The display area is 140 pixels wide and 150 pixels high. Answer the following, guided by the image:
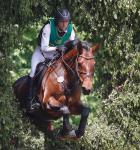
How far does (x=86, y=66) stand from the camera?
9523 millimetres

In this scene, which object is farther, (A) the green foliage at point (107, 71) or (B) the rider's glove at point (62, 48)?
(A) the green foliage at point (107, 71)

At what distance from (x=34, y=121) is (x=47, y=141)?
1.98 ft

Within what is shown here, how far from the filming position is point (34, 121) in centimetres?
1119

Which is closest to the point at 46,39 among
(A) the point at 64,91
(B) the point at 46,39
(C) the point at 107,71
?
(B) the point at 46,39

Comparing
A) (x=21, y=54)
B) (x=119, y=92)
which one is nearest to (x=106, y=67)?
(x=119, y=92)

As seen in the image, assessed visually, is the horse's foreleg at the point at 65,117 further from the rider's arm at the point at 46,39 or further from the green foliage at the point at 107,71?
the green foliage at the point at 107,71

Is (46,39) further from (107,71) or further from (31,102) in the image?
(107,71)

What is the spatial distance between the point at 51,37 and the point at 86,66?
98 centimetres

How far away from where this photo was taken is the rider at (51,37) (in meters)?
10.1

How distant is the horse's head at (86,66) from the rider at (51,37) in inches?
18.0

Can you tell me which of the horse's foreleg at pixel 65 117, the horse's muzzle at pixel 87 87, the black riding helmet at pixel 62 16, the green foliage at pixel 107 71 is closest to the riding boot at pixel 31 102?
the horse's foreleg at pixel 65 117

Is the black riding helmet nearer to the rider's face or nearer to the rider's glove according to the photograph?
the rider's face

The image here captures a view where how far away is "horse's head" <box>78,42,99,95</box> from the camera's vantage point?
9.34m

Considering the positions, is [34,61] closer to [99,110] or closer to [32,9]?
[32,9]
